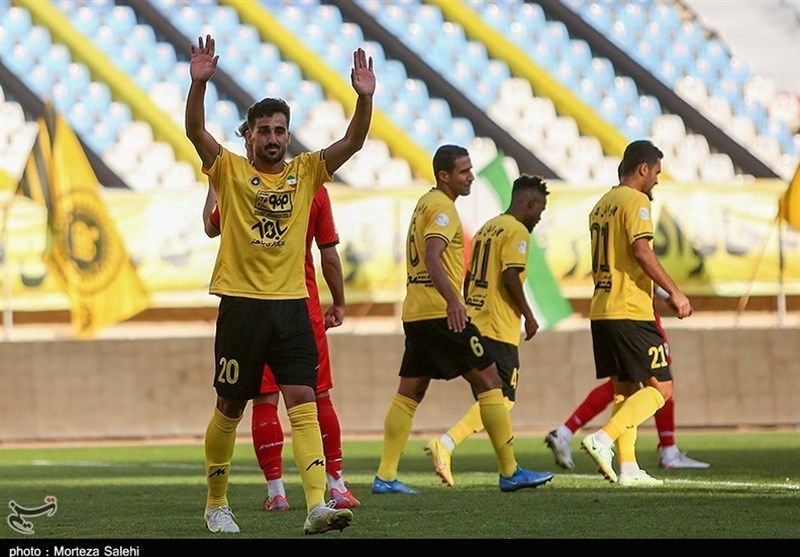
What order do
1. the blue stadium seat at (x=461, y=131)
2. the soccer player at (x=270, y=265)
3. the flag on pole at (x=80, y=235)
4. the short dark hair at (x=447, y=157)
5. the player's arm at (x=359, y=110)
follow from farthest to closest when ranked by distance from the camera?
the blue stadium seat at (x=461, y=131) < the flag on pole at (x=80, y=235) < the short dark hair at (x=447, y=157) < the soccer player at (x=270, y=265) < the player's arm at (x=359, y=110)

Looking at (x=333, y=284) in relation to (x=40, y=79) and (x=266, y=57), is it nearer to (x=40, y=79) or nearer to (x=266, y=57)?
(x=40, y=79)

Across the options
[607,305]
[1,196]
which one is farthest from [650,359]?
[1,196]

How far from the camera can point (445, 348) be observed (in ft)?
30.4

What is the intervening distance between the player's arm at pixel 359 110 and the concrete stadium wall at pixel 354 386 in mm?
8651

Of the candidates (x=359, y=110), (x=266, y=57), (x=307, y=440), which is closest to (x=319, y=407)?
(x=307, y=440)

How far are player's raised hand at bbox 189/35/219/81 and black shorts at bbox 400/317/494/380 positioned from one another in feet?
9.52

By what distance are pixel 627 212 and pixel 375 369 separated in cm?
613

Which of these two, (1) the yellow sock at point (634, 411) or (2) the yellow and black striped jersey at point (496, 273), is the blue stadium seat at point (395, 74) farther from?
(1) the yellow sock at point (634, 411)

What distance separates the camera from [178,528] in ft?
24.7

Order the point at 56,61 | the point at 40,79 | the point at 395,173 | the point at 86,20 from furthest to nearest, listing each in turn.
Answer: the point at 86,20
the point at 56,61
the point at 40,79
the point at 395,173

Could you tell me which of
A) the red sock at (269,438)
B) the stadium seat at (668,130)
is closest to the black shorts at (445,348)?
the red sock at (269,438)

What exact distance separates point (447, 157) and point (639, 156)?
116 centimetres

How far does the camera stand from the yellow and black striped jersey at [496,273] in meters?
10.1
